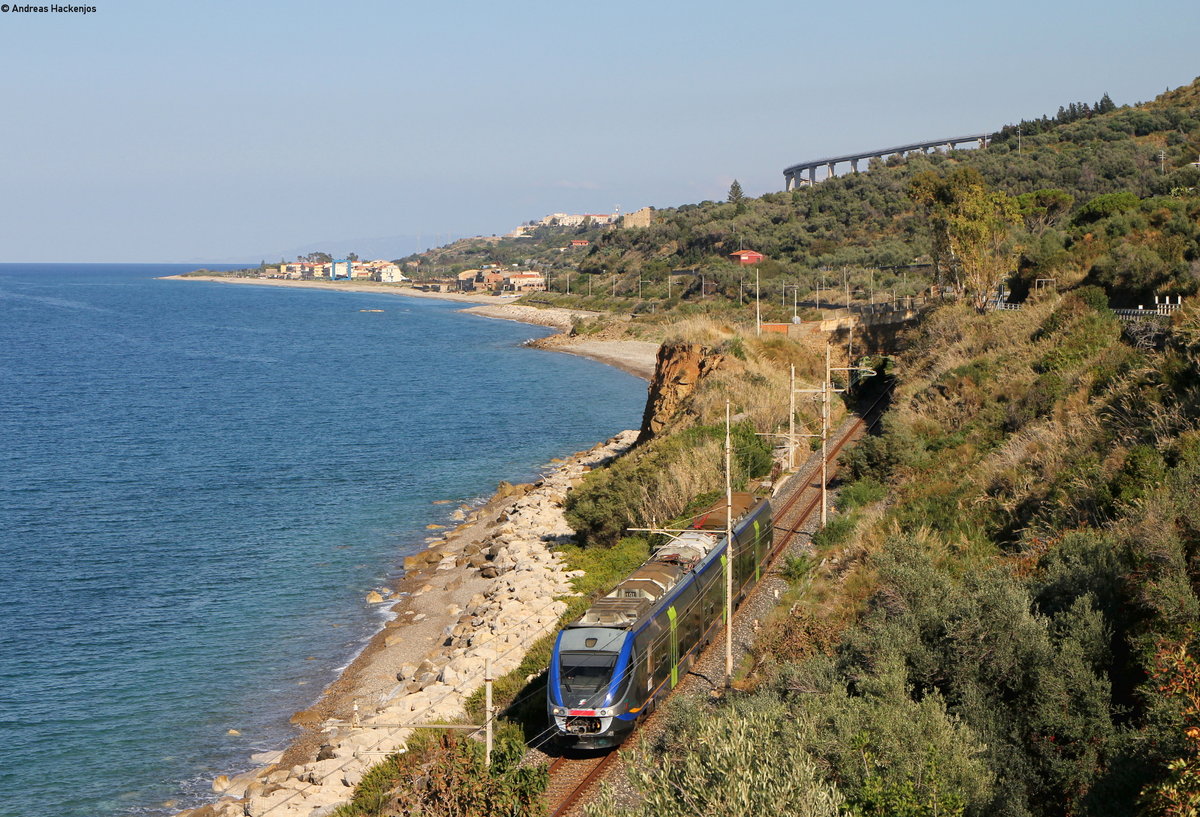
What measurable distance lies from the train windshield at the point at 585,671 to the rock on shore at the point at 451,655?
281cm

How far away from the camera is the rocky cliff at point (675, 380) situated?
44.2m

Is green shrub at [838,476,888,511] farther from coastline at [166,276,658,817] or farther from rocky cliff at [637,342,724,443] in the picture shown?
rocky cliff at [637,342,724,443]

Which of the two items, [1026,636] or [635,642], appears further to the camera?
[635,642]

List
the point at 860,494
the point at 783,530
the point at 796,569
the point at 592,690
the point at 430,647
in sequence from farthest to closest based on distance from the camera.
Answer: the point at 860,494, the point at 783,530, the point at 430,647, the point at 796,569, the point at 592,690

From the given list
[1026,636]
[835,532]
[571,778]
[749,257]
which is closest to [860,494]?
[835,532]

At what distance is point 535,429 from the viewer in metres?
61.8

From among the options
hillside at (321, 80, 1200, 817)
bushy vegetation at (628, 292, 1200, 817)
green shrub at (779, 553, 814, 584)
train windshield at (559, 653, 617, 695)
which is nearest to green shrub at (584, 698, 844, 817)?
hillside at (321, 80, 1200, 817)

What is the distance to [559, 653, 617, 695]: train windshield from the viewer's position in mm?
15102

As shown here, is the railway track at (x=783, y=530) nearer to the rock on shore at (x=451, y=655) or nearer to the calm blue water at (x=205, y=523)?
the rock on shore at (x=451, y=655)

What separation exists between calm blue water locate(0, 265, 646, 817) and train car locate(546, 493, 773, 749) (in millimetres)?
9273

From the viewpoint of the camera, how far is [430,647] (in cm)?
2673

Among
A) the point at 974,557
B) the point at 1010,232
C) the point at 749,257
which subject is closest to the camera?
the point at 974,557

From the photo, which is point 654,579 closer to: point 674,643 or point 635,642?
point 674,643

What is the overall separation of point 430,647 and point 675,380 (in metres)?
21.4
